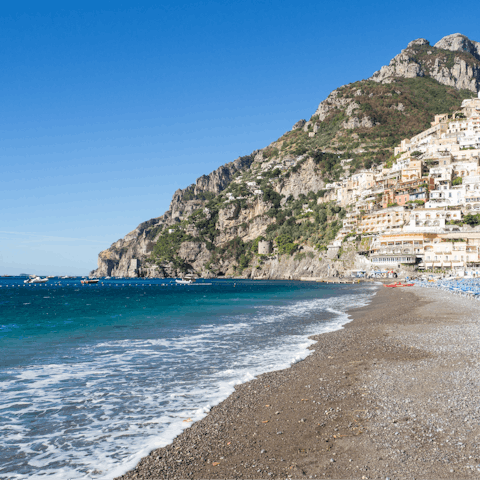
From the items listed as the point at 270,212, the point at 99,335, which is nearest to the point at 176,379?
the point at 99,335

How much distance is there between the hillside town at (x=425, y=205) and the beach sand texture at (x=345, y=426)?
80732mm

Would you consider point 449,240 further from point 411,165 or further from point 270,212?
point 270,212

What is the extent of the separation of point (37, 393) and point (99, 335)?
42.1ft

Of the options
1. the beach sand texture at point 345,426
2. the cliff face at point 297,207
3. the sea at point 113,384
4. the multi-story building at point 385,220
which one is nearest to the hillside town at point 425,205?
the multi-story building at point 385,220

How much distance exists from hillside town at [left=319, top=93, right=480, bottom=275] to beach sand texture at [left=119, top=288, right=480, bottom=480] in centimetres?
8073

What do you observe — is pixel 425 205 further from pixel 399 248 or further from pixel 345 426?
pixel 345 426

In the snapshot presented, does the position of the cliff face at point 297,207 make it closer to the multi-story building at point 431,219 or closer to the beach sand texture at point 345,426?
the multi-story building at point 431,219

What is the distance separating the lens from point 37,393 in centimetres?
1196

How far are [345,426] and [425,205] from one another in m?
103

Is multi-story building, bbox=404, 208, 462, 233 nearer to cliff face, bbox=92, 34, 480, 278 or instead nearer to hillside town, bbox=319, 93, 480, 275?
hillside town, bbox=319, 93, 480, 275

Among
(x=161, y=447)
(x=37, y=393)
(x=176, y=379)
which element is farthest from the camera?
(x=176, y=379)

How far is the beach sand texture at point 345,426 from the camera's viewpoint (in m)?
6.62

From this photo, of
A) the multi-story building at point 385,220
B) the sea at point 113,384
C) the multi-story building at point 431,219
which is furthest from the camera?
the multi-story building at point 385,220

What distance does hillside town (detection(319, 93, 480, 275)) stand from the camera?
8839cm
